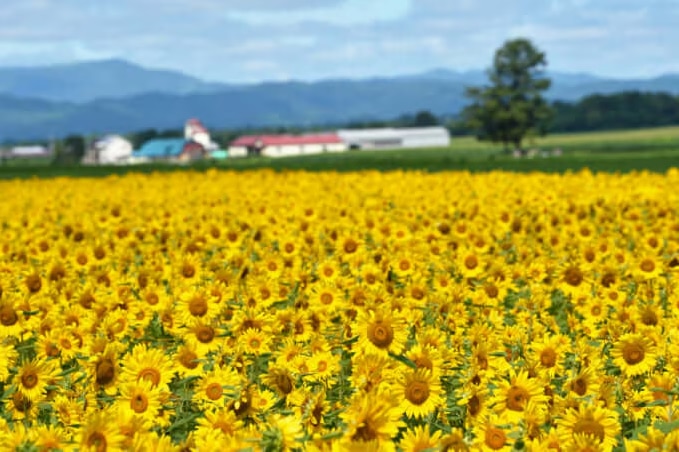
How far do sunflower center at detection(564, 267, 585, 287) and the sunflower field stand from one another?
0.05 ft

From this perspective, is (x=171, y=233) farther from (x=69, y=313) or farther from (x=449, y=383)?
(x=449, y=383)

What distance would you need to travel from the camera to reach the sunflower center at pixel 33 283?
8531 mm

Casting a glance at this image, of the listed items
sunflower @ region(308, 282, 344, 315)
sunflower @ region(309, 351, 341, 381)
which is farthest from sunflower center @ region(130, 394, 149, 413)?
sunflower @ region(308, 282, 344, 315)

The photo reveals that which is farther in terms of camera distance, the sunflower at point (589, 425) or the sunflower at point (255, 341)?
the sunflower at point (255, 341)

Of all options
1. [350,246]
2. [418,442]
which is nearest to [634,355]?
[418,442]

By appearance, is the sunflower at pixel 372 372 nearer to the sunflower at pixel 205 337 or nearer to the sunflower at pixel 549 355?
the sunflower at pixel 549 355

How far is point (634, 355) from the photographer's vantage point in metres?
6.18

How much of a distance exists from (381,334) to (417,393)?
41.2 inches

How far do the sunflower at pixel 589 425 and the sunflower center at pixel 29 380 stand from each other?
306cm

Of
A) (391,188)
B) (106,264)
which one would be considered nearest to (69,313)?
(106,264)

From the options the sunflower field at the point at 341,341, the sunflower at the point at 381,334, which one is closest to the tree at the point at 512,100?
the sunflower field at the point at 341,341

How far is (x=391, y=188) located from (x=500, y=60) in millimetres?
104200

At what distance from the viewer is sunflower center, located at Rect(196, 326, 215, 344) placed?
6.32 m

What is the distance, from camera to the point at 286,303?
8.15 metres
